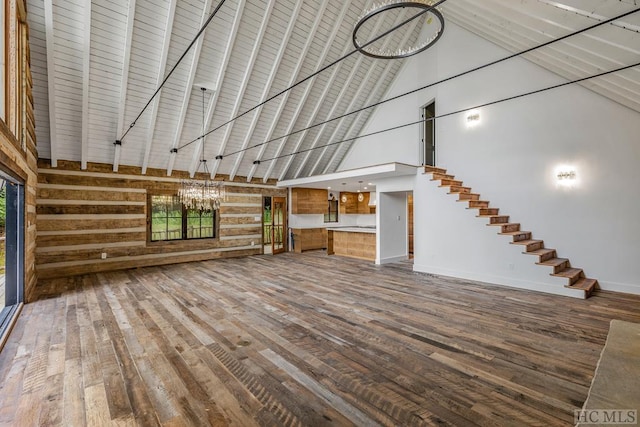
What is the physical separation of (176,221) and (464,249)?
815 centimetres

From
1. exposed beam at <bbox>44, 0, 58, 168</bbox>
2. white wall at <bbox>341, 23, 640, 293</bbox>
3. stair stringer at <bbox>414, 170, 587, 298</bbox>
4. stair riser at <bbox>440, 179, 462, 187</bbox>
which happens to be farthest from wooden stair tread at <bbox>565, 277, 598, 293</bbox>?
exposed beam at <bbox>44, 0, 58, 168</bbox>

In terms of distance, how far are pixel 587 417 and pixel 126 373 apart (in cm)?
347

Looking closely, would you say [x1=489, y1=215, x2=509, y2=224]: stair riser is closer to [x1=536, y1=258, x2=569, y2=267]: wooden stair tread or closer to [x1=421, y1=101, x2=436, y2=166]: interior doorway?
[x1=536, y1=258, x2=569, y2=267]: wooden stair tread

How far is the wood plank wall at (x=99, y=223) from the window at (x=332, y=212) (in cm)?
505

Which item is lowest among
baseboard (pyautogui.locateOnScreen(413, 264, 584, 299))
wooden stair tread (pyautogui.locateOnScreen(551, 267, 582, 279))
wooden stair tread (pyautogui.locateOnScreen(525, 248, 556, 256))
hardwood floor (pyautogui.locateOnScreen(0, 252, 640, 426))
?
hardwood floor (pyautogui.locateOnScreen(0, 252, 640, 426))

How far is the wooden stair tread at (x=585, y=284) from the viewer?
508 centimetres

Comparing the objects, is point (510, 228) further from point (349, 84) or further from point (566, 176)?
point (349, 84)

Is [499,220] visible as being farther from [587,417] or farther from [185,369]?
[185,369]

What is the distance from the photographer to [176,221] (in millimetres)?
8922

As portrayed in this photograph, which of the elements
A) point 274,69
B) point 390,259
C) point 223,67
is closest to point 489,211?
point 390,259

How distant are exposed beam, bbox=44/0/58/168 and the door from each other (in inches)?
243

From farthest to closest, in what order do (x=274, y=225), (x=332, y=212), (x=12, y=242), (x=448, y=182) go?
(x=332, y=212) → (x=274, y=225) → (x=448, y=182) → (x=12, y=242)

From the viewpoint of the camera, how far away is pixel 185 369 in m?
2.78

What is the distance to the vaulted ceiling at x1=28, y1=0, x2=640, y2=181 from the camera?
461cm
